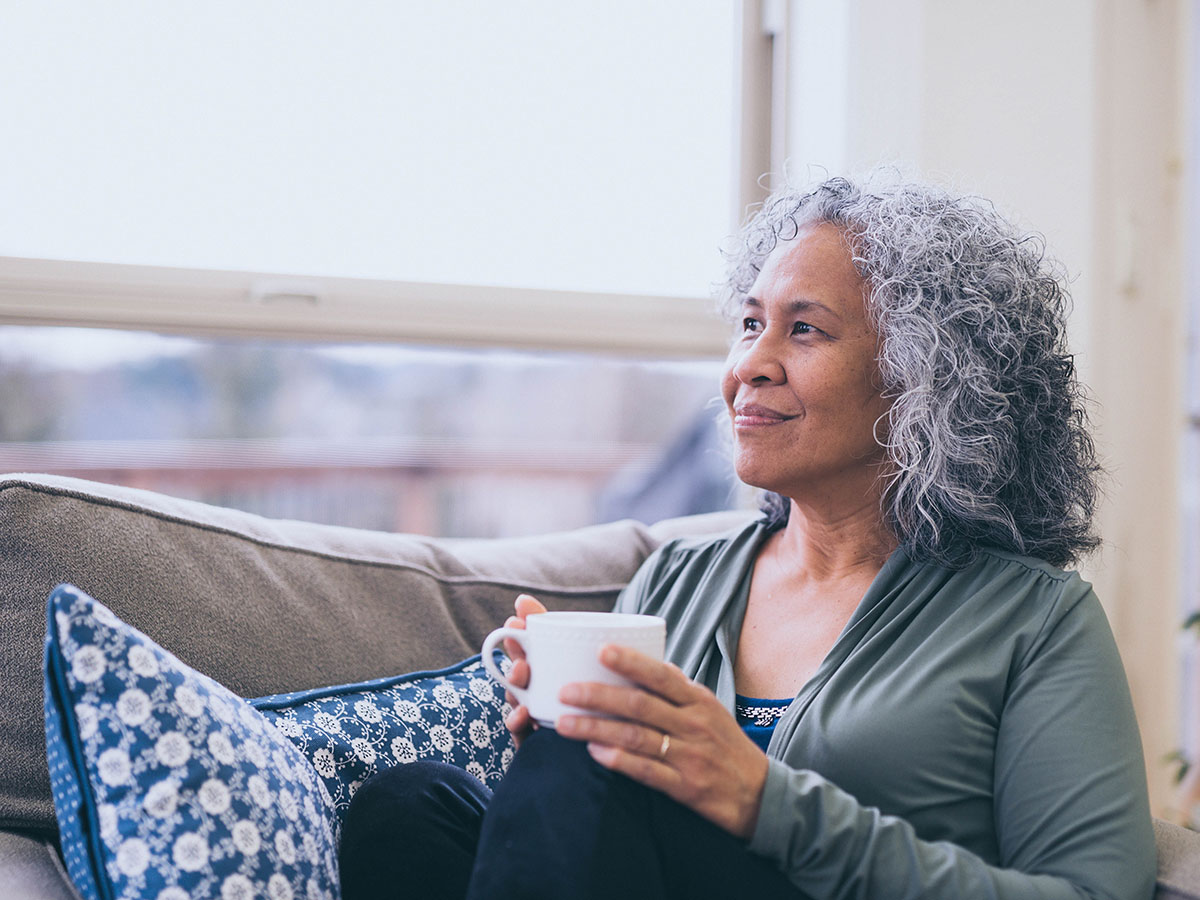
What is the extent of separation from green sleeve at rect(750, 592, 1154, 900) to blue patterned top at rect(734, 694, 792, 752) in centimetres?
17

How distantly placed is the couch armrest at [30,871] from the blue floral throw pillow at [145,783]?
0.07 meters

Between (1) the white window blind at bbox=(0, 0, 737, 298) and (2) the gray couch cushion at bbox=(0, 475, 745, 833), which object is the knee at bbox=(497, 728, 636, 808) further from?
(1) the white window blind at bbox=(0, 0, 737, 298)

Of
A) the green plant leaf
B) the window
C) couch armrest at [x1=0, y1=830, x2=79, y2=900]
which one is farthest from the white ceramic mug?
the green plant leaf

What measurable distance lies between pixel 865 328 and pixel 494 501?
6.00ft

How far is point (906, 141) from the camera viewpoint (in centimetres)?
204

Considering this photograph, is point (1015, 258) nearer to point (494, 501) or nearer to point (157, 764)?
point (157, 764)

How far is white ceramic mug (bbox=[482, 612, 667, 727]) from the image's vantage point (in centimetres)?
82

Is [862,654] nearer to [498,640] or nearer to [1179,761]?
[498,640]

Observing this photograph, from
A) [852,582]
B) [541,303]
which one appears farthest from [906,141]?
[852,582]

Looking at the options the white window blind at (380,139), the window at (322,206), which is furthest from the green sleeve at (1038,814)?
the white window blind at (380,139)

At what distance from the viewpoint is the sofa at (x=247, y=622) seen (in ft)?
3.19

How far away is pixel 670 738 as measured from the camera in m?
0.85

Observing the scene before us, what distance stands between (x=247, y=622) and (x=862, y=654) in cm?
71

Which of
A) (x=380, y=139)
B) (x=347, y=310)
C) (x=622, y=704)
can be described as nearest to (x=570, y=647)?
(x=622, y=704)
